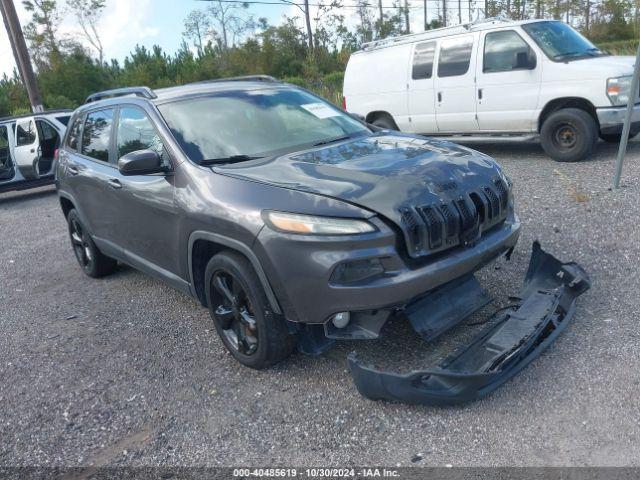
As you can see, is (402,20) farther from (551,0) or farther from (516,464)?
(516,464)

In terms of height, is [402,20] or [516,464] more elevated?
[402,20]

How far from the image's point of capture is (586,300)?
152 inches

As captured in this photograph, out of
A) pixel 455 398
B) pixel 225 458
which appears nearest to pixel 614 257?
pixel 455 398

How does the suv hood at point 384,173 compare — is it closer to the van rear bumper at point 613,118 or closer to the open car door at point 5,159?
the van rear bumper at point 613,118

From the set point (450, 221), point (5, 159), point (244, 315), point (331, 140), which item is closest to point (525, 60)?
point (331, 140)

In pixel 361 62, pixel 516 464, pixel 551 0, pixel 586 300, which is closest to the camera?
pixel 516 464

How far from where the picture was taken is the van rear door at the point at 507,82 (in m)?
8.05

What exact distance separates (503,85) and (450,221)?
6.10 meters

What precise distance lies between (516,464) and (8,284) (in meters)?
5.40

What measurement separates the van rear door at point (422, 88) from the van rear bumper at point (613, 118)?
102 inches

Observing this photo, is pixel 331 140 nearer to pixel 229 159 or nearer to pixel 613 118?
pixel 229 159

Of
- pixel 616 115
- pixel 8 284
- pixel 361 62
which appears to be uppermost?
pixel 361 62

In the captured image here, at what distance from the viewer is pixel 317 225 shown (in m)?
2.92

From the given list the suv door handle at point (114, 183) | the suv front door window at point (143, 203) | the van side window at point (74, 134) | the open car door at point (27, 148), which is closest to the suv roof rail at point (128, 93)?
the suv front door window at point (143, 203)
